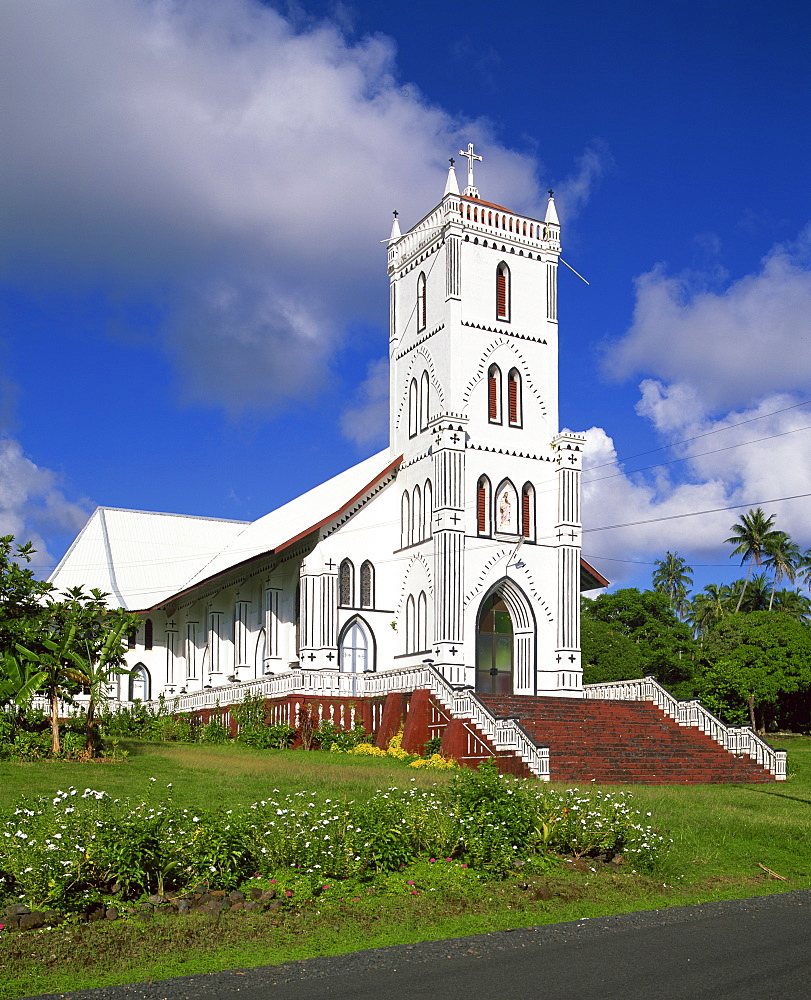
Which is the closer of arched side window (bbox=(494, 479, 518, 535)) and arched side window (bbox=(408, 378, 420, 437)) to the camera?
arched side window (bbox=(494, 479, 518, 535))

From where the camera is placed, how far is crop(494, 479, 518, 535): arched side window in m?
38.4

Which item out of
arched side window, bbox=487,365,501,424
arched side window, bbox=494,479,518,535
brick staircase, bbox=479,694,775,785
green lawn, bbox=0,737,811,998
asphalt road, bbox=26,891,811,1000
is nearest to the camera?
asphalt road, bbox=26,891,811,1000

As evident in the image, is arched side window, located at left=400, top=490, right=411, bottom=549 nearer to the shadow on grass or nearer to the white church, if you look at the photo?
the white church

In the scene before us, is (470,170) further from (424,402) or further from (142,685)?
(142,685)

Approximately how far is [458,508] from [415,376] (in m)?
6.81

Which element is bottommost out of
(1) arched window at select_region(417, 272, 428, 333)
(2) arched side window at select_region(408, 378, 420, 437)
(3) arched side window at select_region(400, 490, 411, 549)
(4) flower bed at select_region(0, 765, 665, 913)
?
(4) flower bed at select_region(0, 765, 665, 913)

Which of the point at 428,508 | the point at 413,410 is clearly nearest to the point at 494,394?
the point at 413,410

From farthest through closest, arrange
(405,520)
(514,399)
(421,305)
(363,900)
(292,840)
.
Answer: (421,305) → (514,399) → (405,520) → (292,840) → (363,900)

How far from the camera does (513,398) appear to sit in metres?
39.7

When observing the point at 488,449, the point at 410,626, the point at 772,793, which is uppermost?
the point at 488,449

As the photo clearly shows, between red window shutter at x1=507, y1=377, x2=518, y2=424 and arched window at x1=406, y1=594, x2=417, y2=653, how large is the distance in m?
7.62

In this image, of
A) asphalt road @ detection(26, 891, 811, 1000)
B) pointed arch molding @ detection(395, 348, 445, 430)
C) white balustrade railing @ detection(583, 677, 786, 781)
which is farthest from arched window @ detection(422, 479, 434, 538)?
asphalt road @ detection(26, 891, 811, 1000)

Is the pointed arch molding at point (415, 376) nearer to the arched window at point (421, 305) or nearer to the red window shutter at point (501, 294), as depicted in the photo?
the arched window at point (421, 305)

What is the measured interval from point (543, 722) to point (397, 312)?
18.9 m
